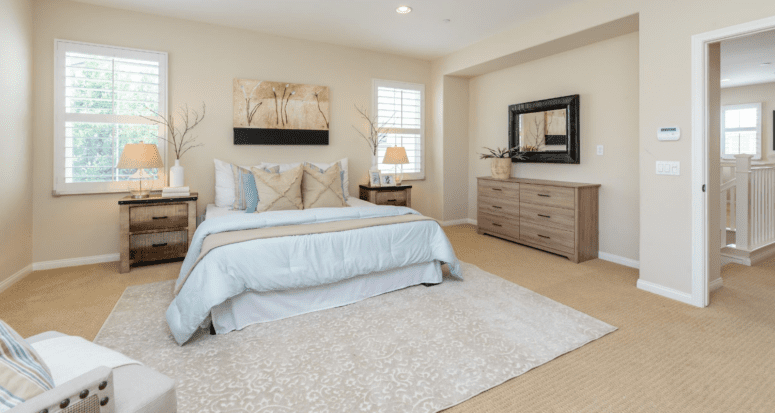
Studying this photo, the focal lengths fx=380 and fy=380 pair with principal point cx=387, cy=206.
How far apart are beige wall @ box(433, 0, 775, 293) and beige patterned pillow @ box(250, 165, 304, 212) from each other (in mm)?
3096

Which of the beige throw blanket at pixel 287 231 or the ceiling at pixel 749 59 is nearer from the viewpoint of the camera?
the beige throw blanket at pixel 287 231

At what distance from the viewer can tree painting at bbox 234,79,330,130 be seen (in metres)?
→ 4.50

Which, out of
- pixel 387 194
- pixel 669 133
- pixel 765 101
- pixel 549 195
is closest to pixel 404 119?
pixel 387 194

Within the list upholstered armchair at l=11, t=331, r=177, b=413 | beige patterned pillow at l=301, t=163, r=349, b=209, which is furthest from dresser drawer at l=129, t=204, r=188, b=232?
upholstered armchair at l=11, t=331, r=177, b=413

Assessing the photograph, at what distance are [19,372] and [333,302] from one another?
6.79ft

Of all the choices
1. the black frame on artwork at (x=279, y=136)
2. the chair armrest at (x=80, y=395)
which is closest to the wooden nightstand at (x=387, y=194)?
the black frame on artwork at (x=279, y=136)

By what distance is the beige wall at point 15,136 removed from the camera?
10.1 ft

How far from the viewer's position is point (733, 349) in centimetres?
216

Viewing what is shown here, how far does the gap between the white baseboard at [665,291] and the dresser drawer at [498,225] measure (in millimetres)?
1641

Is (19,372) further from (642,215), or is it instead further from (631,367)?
(642,215)

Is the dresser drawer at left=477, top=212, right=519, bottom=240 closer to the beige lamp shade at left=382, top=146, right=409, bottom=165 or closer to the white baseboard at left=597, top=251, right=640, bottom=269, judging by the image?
the white baseboard at left=597, top=251, right=640, bottom=269

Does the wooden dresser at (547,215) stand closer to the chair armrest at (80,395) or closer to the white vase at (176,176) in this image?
the white vase at (176,176)

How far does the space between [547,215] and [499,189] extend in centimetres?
83

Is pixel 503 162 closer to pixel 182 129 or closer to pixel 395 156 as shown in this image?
pixel 395 156
